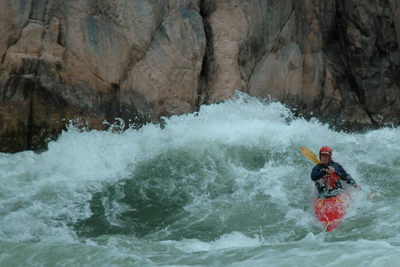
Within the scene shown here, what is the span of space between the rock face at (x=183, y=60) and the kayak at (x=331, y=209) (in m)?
3.13

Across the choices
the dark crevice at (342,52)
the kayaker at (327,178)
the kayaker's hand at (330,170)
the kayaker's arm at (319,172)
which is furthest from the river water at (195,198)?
the dark crevice at (342,52)

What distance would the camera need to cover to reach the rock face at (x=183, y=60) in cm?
599

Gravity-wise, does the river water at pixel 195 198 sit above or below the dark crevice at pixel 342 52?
below

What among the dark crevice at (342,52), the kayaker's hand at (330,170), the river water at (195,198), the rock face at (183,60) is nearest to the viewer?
the river water at (195,198)

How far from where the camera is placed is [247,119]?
709 cm

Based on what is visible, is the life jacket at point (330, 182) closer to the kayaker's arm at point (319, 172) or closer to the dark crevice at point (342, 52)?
the kayaker's arm at point (319, 172)

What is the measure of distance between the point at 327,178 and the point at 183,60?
3.35 meters

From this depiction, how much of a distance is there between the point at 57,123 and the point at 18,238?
2.57 m

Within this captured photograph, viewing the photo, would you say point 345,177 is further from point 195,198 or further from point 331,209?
point 195,198

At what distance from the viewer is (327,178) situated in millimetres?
4883

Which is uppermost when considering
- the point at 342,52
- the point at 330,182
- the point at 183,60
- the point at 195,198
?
the point at 342,52

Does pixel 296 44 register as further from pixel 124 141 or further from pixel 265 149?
pixel 124 141

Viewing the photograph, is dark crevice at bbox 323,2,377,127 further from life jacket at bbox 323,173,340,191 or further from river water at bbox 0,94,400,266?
life jacket at bbox 323,173,340,191

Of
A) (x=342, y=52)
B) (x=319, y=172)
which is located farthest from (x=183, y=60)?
(x=342, y=52)
